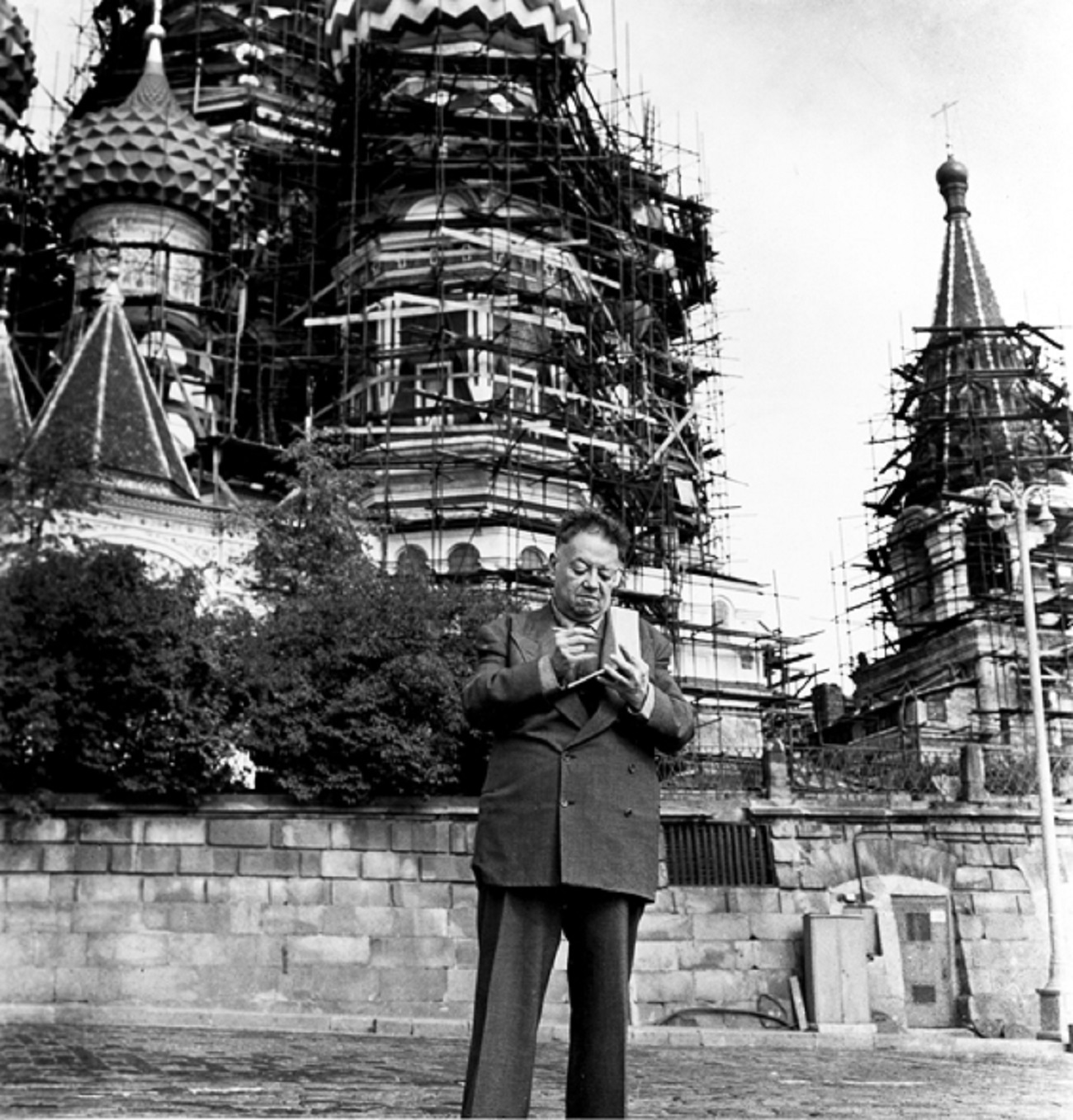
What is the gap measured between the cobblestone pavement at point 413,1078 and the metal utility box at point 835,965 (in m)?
2.57

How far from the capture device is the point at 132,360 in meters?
34.8

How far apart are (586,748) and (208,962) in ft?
49.3

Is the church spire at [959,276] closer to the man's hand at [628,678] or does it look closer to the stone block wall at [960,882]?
the stone block wall at [960,882]

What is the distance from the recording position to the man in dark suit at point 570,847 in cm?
540

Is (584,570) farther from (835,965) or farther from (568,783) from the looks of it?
(835,965)

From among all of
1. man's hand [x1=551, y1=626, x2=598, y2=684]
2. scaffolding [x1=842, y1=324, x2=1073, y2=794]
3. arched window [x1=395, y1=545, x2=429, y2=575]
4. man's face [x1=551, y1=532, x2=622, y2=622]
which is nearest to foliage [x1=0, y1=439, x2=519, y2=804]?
arched window [x1=395, y1=545, x2=429, y2=575]

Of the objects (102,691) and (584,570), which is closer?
(584,570)

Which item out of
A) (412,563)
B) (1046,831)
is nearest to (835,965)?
(1046,831)

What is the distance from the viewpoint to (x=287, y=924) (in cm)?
1978

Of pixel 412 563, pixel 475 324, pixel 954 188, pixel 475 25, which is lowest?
pixel 412 563

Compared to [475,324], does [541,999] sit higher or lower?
lower

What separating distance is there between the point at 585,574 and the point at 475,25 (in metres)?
40.1

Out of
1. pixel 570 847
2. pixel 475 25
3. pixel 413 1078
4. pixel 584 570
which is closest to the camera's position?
pixel 570 847

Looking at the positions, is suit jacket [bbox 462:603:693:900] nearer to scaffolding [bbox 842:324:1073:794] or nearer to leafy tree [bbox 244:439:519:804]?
leafy tree [bbox 244:439:519:804]
